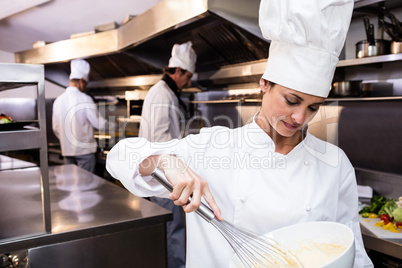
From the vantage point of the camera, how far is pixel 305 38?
880 millimetres

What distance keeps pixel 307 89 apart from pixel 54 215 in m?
1.21

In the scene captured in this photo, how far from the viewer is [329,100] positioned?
2375mm

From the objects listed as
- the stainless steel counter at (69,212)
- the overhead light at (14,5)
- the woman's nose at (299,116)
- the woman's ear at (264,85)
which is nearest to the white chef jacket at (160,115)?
the stainless steel counter at (69,212)

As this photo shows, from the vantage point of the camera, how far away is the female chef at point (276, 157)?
0.88 meters

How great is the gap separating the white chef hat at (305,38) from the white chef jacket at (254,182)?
0.68ft

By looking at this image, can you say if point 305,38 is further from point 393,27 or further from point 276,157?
point 393,27

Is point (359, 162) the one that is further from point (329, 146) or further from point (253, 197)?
point (253, 197)

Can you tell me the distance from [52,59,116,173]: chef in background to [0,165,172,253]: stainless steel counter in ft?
5.37

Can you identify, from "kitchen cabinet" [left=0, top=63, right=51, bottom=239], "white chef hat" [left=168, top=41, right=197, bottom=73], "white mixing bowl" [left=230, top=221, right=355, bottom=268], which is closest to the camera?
"white mixing bowl" [left=230, top=221, right=355, bottom=268]

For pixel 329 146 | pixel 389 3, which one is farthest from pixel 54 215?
pixel 389 3

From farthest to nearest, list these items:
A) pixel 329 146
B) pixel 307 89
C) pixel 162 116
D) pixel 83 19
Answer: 1. pixel 83 19
2. pixel 162 116
3. pixel 329 146
4. pixel 307 89

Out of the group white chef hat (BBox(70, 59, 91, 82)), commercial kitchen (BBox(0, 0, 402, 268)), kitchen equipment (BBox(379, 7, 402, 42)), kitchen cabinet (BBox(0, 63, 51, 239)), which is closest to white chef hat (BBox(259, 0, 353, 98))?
commercial kitchen (BBox(0, 0, 402, 268))

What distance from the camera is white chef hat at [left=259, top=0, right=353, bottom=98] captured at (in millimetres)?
838

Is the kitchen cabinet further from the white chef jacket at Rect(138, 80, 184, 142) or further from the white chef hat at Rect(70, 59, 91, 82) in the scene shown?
the white chef hat at Rect(70, 59, 91, 82)
